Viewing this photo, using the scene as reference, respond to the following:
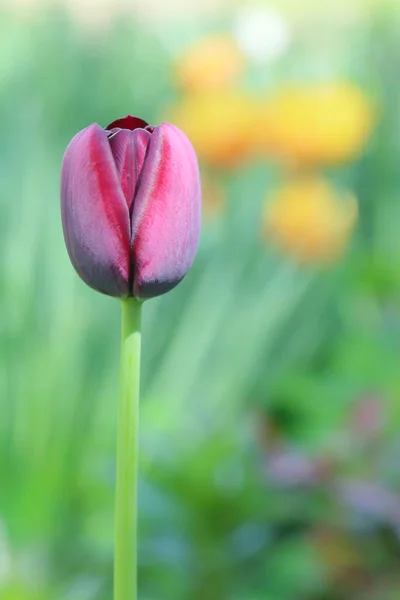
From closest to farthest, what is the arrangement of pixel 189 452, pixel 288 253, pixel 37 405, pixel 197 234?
pixel 197 234 → pixel 189 452 → pixel 37 405 → pixel 288 253

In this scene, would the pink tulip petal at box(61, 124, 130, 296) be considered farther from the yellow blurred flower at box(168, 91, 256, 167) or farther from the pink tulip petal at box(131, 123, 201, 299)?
the yellow blurred flower at box(168, 91, 256, 167)

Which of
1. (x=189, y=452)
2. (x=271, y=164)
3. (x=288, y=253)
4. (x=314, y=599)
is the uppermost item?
(x=271, y=164)

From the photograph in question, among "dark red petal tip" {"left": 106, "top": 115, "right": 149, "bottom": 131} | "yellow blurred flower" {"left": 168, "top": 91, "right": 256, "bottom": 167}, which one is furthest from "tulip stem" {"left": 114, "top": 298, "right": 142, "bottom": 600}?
"yellow blurred flower" {"left": 168, "top": 91, "right": 256, "bottom": 167}

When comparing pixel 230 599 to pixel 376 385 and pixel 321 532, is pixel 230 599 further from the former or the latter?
pixel 376 385

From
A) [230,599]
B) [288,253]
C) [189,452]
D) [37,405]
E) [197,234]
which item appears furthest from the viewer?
[288,253]

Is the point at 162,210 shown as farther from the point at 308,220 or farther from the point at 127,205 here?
the point at 308,220

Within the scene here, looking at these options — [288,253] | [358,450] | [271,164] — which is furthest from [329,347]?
[358,450]

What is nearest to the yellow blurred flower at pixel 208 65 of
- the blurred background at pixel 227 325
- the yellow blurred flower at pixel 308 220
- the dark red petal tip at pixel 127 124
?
the blurred background at pixel 227 325
